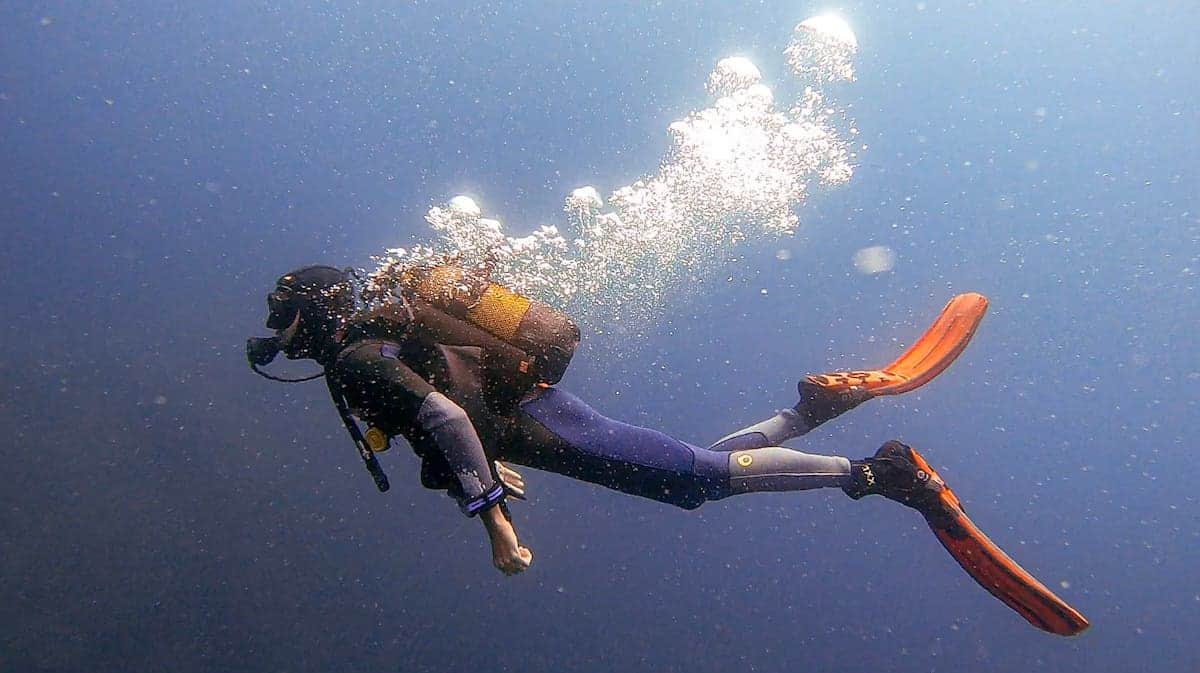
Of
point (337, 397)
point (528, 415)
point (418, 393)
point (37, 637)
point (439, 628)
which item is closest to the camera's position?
point (418, 393)

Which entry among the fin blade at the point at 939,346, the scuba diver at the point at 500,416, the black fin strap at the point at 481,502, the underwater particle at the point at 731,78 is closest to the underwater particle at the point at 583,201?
the underwater particle at the point at 731,78

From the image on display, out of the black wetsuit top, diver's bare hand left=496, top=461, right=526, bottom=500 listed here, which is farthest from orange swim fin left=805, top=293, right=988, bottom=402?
the black wetsuit top

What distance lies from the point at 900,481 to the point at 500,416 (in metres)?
2.61

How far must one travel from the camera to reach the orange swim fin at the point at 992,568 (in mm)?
4227

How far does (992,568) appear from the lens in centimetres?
432

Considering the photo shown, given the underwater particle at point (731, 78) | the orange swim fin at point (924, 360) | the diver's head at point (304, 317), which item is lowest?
the diver's head at point (304, 317)

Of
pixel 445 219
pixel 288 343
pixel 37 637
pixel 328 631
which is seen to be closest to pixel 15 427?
pixel 37 637

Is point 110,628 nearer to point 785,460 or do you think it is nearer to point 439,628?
point 439,628

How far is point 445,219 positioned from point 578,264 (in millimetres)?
3074

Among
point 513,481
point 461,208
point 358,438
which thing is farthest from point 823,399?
point 461,208

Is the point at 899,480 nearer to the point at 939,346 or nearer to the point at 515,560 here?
the point at 939,346

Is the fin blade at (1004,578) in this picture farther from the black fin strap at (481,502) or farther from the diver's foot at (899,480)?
the black fin strap at (481,502)

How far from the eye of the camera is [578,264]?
1077 cm

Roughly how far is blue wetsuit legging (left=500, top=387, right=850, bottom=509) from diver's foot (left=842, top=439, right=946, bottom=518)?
12 cm
